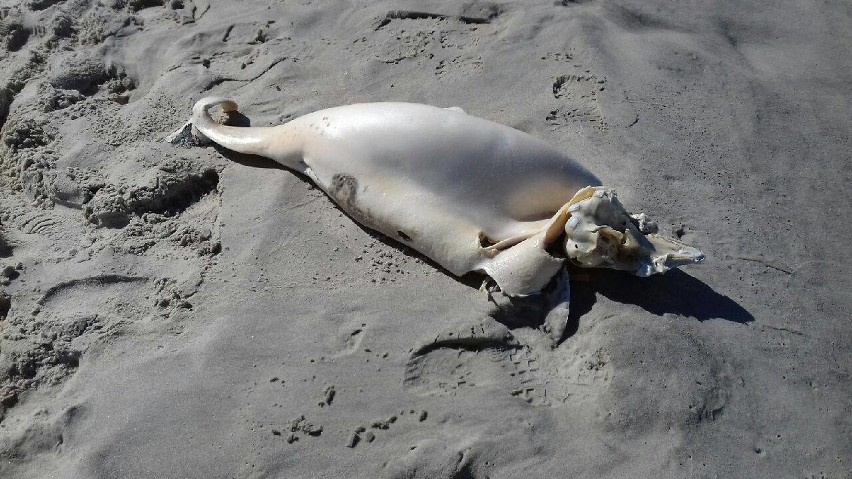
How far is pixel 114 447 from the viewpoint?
2.38 metres

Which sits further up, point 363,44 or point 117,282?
point 363,44

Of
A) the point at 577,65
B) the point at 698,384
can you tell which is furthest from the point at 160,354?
the point at 577,65

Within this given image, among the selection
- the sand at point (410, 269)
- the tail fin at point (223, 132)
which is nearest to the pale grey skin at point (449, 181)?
the sand at point (410, 269)

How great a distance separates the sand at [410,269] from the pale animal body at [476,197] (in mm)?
151

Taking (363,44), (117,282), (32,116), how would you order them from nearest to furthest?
1. (117,282)
2. (32,116)
3. (363,44)

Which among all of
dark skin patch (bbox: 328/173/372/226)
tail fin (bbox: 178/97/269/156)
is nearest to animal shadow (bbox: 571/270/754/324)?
dark skin patch (bbox: 328/173/372/226)

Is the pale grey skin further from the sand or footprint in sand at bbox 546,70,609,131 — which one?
footprint in sand at bbox 546,70,609,131

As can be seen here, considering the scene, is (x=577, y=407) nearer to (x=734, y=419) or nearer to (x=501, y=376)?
(x=501, y=376)

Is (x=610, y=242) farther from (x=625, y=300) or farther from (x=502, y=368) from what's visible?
(x=502, y=368)

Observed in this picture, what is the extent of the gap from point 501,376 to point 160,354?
1.35 m

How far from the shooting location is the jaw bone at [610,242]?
255cm

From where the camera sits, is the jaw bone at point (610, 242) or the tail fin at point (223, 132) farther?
the tail fin at point (223, 132)

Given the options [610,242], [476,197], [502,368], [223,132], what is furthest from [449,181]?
[223,132]

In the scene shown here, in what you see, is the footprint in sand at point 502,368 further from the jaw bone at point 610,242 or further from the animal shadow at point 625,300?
the jaw bone at point 610,242
